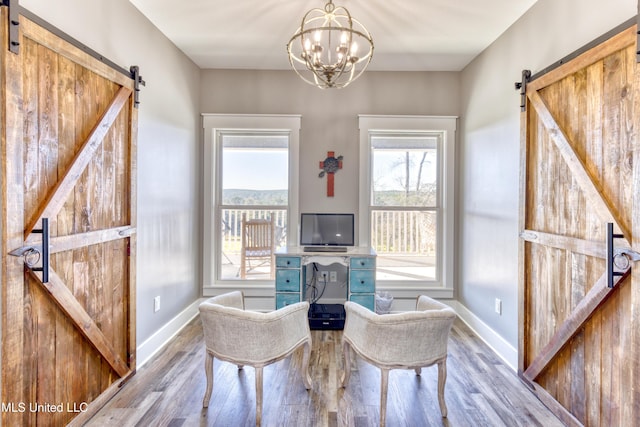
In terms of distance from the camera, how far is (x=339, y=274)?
13.6ft

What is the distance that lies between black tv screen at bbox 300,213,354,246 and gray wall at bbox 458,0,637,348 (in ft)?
4.28

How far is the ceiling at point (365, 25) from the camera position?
8.86 ft

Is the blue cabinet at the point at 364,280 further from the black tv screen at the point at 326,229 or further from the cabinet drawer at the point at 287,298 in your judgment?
the cabinet drawer at the point at 287,298

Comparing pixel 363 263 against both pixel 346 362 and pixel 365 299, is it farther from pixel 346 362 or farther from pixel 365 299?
pixel 346 362

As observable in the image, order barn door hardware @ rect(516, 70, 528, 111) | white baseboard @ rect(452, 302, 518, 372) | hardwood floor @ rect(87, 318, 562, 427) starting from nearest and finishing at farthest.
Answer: hardwood floor @ rect(87, 318, 562, 427)
barn door hardware @ rect(516, 70, 528, 111)
white baseboard @ rect(452, 302, 518, 372)

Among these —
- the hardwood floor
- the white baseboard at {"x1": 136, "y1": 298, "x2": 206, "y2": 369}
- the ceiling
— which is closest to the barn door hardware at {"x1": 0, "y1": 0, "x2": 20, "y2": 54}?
the ceiling

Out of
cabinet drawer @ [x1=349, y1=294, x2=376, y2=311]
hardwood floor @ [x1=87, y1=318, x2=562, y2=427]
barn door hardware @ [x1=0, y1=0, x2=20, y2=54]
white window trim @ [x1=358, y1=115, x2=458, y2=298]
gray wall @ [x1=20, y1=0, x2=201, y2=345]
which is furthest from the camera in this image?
white window trim @ [x1=358, y1=115, x2=458, y2=298]

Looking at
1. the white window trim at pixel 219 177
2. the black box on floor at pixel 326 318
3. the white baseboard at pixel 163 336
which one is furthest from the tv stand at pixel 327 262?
the white baseboard at pixel 163 336

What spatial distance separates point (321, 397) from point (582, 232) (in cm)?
193

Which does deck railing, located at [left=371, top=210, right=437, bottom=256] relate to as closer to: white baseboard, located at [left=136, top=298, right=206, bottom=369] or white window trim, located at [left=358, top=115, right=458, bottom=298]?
white window trim, located at [left=358, top=115, right=458, bottom=298]


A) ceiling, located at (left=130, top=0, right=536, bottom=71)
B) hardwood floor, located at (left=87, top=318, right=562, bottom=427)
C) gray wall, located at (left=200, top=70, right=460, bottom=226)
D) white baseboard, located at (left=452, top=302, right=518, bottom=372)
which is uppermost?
ceiling, located at (left=130, top=0, right=536, bottom=71)

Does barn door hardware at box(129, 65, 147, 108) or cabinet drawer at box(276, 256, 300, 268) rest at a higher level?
barn door hardware at box(129, 65, 147, 108)

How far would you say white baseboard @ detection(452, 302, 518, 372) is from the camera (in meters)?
2.84

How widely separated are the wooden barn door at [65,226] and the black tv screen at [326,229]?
5.80ft
